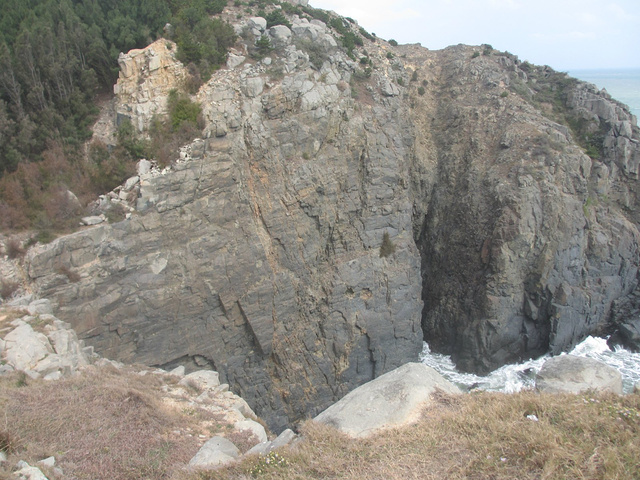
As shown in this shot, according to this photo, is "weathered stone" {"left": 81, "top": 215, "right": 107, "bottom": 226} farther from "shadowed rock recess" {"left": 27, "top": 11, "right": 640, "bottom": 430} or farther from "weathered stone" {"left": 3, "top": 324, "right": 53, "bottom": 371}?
"weathered stone" {"left": 3, "top": 324, "right": 53, "bottom": 371}

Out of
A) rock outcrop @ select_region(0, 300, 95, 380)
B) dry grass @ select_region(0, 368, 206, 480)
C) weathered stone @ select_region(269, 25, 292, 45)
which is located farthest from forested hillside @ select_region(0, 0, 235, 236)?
dry grass @ select_region(0, 368, 206, 480)

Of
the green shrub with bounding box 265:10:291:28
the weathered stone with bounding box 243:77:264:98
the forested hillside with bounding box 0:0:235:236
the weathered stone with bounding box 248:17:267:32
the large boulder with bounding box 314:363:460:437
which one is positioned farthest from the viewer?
the green shrub with bounding box 265:10:291:28

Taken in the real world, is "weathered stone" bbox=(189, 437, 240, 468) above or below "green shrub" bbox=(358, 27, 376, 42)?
below

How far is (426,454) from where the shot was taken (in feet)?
22.7

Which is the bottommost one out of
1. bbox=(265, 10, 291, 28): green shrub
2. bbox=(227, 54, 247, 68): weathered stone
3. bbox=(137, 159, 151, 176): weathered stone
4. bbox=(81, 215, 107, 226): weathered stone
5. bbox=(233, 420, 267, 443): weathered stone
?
bbox=(233, 420, 267, 443): weathered stone

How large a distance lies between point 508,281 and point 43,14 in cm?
2614

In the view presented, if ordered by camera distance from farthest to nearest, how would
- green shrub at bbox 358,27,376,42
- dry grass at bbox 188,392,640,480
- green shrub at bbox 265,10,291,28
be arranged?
green shrub at bbox 358,27,376,42
green shrub at bbox 265,10,291,28
dry grass at bbox 188,392,640,480

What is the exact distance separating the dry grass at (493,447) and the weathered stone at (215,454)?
72 cm

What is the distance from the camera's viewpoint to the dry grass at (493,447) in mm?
6039

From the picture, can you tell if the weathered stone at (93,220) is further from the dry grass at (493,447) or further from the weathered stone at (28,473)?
the dry grass at (493,447)

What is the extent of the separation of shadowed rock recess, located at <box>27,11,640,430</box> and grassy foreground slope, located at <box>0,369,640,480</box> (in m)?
7.08

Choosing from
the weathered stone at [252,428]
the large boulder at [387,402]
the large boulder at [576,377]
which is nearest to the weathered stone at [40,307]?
the weathered stone at [252,428]

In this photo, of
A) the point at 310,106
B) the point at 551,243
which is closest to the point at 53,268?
the point at 310,106

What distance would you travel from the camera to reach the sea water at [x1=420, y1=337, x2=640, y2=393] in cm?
2250
